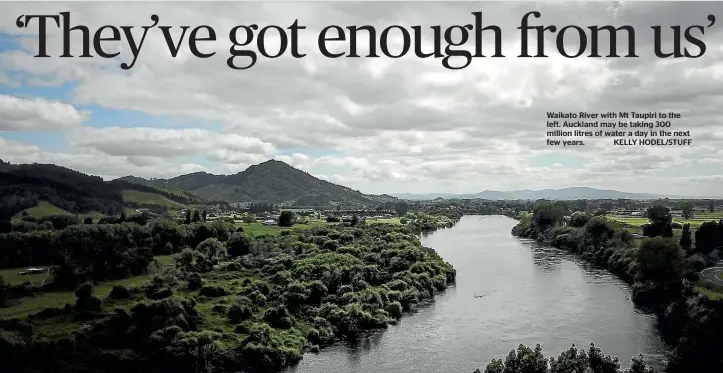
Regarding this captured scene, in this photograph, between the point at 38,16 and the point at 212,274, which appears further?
the point at 212,274

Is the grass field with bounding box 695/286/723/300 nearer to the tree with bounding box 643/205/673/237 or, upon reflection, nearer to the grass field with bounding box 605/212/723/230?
the tree with bounding box 643/205/673/237

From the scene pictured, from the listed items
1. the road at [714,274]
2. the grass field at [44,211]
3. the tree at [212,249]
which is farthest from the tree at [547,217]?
the grass field at [44,211]

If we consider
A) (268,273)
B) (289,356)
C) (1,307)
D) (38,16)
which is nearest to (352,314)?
(289,356)

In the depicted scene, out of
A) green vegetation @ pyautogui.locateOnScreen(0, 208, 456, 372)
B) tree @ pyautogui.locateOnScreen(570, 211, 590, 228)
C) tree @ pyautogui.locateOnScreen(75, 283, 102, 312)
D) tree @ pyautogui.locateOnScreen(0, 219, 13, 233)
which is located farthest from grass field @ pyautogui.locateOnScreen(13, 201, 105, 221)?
tree @ pyautogui.locateOnScreen(570, 211, 590, 228)

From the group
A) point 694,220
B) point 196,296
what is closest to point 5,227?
point 196,296

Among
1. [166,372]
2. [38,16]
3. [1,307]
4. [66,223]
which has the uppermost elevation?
[38,16]

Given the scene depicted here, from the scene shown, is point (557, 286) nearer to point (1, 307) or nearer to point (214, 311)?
point (214, 311)
